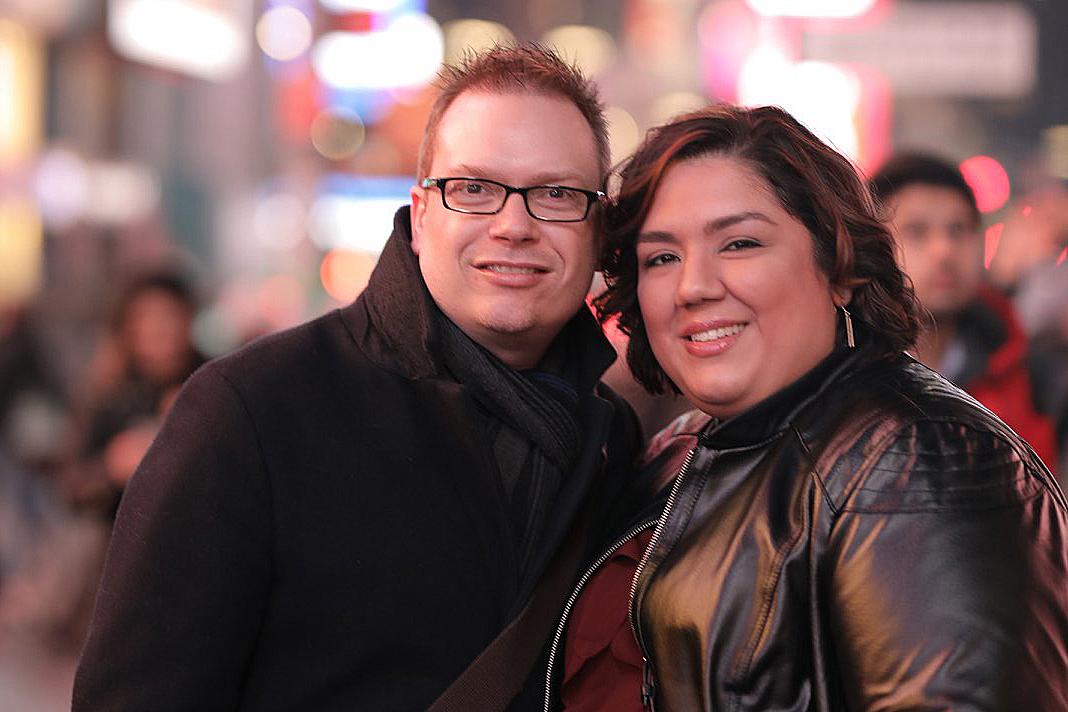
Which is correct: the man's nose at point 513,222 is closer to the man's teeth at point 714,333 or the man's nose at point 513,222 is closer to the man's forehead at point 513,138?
the man's forehead at point 513,138

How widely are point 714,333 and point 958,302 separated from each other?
8.25 ft

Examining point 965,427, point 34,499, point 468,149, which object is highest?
point 468,149

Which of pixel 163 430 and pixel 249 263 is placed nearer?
pixel 163 430

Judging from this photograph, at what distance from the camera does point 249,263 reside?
54.8 feet

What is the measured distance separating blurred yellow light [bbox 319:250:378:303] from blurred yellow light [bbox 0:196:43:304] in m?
5.01

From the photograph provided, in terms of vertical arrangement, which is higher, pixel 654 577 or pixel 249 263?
pixel 654 577

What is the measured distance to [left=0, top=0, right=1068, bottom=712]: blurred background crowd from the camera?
652 cm

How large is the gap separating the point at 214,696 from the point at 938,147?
764 cm

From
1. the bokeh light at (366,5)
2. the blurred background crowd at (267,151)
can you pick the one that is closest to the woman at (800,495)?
the blurred background crowd at (267,151)

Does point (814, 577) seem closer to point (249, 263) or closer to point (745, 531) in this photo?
point (745, 531)

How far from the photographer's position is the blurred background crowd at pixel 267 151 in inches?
257

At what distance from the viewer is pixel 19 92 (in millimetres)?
12586

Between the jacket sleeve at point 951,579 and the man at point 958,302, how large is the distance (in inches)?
101

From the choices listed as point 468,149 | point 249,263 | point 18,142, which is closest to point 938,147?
point 468,149
